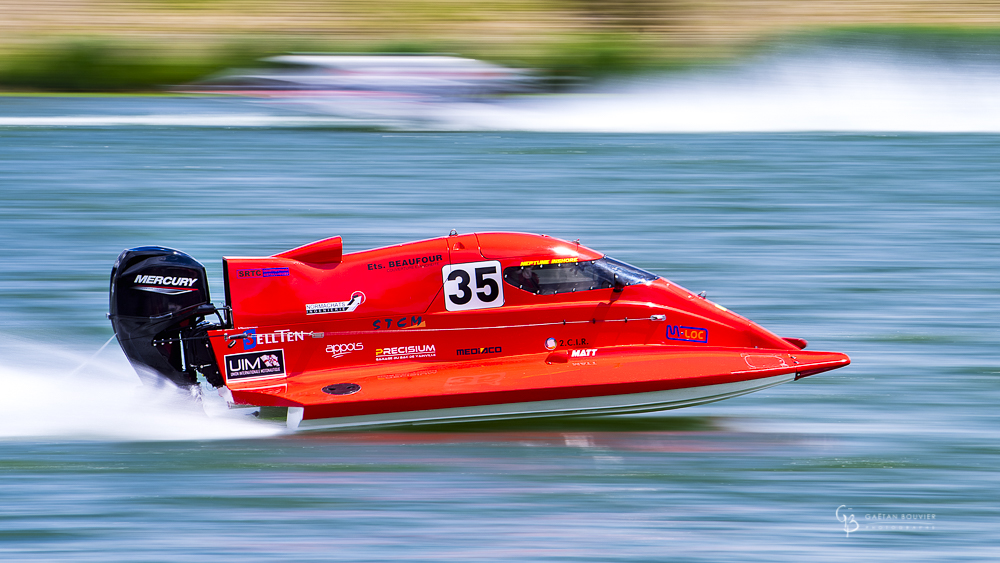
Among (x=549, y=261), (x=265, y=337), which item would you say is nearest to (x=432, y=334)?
(x=549, y=261)

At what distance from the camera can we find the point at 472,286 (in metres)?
7.18

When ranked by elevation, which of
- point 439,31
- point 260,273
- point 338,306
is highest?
point 439,31

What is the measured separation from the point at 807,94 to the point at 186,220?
16.9 m

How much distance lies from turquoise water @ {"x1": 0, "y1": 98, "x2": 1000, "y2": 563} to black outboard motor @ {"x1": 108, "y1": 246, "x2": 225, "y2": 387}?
1.29 feet

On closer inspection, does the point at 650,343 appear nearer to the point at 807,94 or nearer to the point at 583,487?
the point at 583,487

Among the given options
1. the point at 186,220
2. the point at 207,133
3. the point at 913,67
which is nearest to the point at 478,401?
the point at 186,220

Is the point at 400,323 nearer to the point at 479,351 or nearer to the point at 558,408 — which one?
the point at 479,351

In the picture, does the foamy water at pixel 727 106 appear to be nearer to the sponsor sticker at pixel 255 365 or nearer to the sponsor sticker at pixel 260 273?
the sponsor sticker at pixel 260 273

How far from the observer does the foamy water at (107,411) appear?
724 centimetres

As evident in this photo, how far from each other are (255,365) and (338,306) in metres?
0.69

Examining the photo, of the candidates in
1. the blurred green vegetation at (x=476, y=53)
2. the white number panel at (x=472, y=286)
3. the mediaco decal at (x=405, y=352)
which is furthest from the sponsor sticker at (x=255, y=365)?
the blurred green vegetation at (x=476, y=53)

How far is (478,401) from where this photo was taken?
6.89 metres
